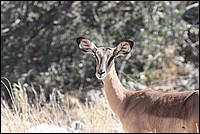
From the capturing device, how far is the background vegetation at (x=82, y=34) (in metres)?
11.3

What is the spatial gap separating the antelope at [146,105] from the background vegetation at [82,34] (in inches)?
165

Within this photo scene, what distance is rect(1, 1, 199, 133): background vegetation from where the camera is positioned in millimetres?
11305

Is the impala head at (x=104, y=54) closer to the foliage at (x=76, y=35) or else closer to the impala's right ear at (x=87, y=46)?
the impala's right ear at (x=87, y=46)

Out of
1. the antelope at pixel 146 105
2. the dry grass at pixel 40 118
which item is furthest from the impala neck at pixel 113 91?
the dry grass at pixel 40 118

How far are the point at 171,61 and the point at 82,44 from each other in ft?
18.9

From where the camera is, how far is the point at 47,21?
39.2ft

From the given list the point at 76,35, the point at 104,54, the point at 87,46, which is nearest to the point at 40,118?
the point at 87,46

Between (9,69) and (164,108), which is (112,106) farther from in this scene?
(9,69)

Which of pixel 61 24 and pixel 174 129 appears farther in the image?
pixel 61 24

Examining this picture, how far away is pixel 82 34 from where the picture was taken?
37.9 feet

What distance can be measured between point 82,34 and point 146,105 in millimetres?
5322

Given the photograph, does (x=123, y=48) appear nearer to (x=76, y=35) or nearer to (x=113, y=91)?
(x=113, y=91)

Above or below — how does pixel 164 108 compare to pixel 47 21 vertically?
below

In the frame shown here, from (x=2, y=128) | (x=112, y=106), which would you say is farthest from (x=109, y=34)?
(x=112, y=106)
